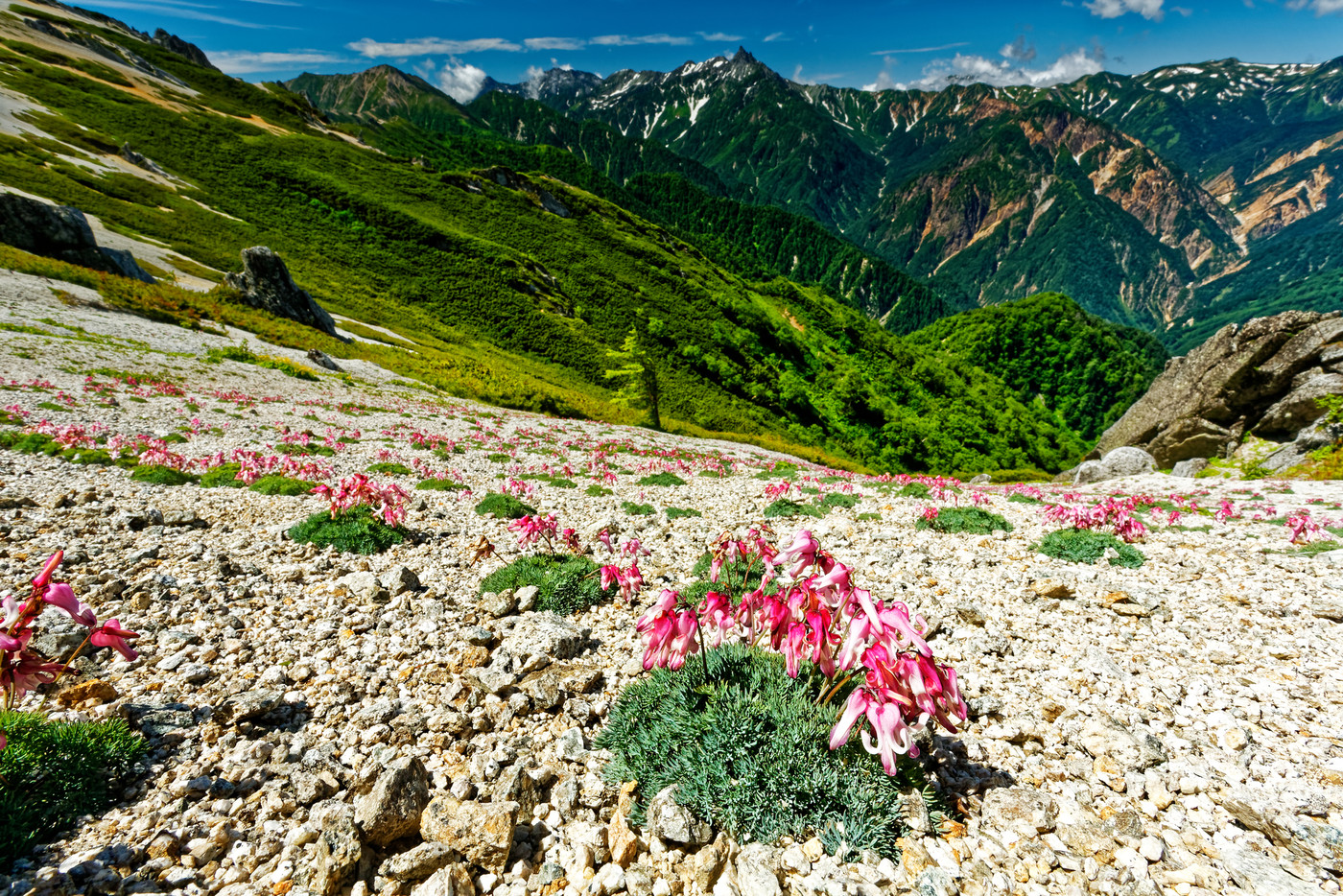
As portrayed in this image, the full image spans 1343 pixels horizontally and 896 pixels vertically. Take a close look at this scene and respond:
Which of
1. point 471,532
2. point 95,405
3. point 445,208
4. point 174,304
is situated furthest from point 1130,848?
point 445,208

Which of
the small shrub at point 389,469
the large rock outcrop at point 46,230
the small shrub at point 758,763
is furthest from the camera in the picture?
the large rock outcrop at point 46,230

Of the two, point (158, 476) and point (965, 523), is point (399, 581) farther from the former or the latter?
point (965, 523)

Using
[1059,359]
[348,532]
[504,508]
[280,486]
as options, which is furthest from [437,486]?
[1059,359]

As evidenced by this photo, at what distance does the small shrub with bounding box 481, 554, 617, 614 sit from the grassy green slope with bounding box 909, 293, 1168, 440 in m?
172

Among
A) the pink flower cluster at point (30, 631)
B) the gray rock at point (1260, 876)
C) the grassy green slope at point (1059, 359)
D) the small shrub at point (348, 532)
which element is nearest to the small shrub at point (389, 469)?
the small shrub at point (348, 532)

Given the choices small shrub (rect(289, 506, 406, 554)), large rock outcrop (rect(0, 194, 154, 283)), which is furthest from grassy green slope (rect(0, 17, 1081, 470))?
small shrub (rect(289, 506, 406, 554))

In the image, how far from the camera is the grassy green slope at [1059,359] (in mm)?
149625

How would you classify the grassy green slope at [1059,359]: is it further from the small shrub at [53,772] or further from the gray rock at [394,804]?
the small shrub at [53,772]

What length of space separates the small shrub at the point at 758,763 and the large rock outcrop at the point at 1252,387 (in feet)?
113

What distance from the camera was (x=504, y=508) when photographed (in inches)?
436

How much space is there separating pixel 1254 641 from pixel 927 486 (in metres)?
10.6

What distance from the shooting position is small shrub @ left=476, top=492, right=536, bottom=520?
36.1 feet

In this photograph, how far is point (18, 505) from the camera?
8.35 meters

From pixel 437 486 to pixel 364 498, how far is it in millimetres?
Answer: 3862
